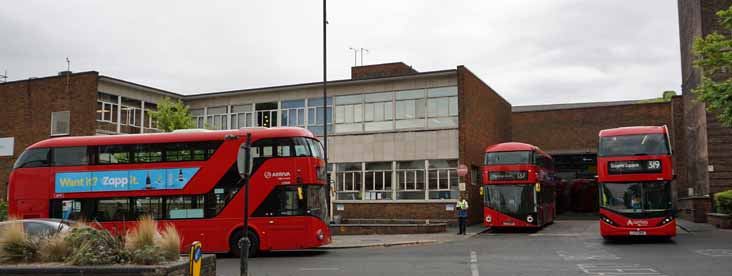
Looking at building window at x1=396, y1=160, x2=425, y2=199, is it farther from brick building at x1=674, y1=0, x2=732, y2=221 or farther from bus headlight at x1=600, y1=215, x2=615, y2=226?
brick building at x1=674, y1=0, x2=732, y2=221

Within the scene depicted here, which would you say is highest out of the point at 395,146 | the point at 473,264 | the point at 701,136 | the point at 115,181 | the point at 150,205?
the point at 701,136

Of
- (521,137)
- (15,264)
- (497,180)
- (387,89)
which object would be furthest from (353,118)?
(15,264)

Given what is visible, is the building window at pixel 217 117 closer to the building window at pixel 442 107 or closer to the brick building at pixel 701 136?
the building window at pixel 442 107

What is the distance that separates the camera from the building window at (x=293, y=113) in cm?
3829

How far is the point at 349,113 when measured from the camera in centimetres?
3694

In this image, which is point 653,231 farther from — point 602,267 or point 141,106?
point 141,106

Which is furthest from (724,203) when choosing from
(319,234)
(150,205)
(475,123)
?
(150,205)

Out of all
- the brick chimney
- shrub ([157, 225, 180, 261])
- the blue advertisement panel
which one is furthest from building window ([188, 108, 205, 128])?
shrub ([157, 225, 180, 261])

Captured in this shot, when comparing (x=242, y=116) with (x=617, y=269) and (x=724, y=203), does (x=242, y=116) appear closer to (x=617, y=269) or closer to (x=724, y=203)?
(x=724, y=203)

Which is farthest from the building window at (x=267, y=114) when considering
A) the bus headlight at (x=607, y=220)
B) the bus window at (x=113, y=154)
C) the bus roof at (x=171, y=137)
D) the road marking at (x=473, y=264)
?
the road marking at (x=473, y=264)

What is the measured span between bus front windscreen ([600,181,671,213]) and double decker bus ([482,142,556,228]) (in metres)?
6.43

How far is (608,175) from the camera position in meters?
22.8

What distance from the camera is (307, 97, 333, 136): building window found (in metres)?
37.4

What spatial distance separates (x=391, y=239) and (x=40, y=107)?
2497 cm
